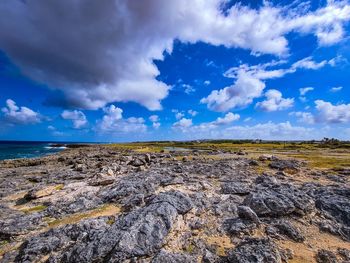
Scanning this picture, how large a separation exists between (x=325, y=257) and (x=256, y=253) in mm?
4210

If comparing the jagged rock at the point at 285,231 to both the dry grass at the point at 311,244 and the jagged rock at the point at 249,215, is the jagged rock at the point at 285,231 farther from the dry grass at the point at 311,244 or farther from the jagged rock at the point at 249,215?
the jagged rock at the point at 249,215

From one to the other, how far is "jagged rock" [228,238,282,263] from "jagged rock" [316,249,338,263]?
2.37 meters

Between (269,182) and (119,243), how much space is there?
19361mm

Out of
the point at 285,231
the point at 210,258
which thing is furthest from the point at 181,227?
the point at 285,231

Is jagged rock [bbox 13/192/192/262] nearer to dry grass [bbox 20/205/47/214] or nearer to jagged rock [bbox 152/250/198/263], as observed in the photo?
jagged rock [bbox 152/250/198/263]

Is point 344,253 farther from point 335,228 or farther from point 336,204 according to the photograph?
point 336,204

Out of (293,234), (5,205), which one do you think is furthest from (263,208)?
(5,205)

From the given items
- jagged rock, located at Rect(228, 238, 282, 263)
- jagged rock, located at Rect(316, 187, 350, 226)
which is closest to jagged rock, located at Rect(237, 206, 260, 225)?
jagged rock, located at Rect(228, 238, 282, 263)

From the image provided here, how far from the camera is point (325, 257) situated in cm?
1342

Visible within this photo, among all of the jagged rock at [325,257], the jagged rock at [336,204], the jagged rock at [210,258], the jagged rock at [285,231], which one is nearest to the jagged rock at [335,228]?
the jagged rock at [336,204]

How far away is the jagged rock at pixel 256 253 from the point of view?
12.5m

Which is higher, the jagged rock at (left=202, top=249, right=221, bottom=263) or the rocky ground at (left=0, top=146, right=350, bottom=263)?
the rocky ground at (left=0, top=146, right=350, bottom=263)

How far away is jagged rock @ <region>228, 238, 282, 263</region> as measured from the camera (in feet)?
40.9

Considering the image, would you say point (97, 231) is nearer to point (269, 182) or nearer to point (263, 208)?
point (263, 208)
